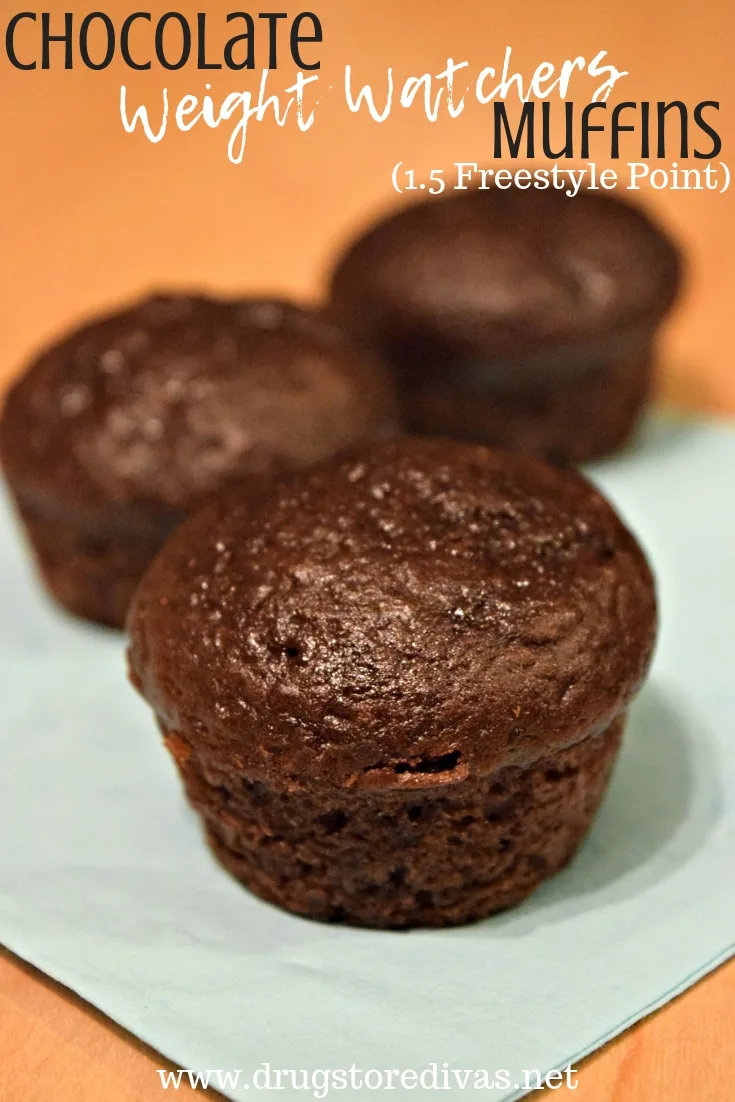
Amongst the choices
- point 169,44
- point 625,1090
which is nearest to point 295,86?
point 169,44

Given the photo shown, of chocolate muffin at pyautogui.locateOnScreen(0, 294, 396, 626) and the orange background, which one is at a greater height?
the orange background

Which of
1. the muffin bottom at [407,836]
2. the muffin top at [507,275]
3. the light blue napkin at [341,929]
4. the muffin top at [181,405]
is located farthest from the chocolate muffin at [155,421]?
the muffin bottom at [407,836]

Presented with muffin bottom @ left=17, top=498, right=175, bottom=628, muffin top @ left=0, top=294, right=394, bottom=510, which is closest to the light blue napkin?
muffin bottom @ left=17, top=498, right=175, bottom=628

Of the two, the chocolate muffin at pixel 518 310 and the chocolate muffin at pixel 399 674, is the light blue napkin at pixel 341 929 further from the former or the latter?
the chocolate muffin at pixel 518 310

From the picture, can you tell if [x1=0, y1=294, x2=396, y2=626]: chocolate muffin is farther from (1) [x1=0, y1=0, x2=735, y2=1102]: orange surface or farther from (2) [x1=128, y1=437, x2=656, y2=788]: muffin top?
(1) [x1=0, y1=0, x2=735, y2=1102]: orange surface

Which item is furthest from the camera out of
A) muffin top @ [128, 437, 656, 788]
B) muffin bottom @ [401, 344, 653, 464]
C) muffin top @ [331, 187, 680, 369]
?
muffin bottom @ [401, 344, 653, 464]

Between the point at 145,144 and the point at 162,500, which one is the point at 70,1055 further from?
the point at 145,144
